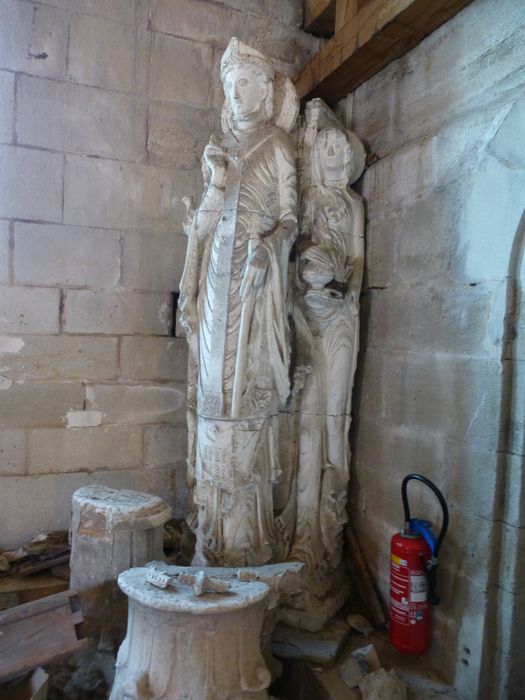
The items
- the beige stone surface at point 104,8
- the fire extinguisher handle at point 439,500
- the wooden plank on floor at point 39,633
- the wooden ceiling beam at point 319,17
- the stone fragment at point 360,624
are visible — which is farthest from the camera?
the wooden ceiling beam at point 319,17

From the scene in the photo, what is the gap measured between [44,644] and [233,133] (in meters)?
2.28

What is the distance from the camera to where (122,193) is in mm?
2922

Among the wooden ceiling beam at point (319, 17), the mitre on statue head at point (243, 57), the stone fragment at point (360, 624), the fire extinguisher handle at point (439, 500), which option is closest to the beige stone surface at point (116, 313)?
the mitre on statue head at point (243, 57)

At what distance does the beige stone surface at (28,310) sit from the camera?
272 cm

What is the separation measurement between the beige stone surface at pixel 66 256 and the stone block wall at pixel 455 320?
4.74ft

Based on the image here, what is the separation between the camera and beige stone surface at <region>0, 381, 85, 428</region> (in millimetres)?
2754

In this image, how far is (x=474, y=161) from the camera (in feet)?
6.73

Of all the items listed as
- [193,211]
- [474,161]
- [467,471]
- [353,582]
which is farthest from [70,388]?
[474,161]

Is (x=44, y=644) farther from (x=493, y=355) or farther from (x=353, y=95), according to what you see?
(x=353, y=95)

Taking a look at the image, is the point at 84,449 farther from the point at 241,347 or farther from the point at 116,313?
the point at 241,347

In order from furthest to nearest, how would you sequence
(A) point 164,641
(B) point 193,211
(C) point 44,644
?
(B) point 193,211, (C) point 44,644, (A) point 164,641

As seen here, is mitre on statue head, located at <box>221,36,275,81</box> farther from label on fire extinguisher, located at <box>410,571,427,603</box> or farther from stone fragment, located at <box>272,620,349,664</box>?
stone fragment, located at <box>272,620,349,664</box>

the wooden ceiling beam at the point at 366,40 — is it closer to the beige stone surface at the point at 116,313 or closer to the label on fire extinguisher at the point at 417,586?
the beige stone surface at the point at 116,313

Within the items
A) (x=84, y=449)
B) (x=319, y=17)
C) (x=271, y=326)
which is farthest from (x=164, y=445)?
(x=319, y=17)
